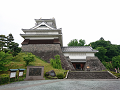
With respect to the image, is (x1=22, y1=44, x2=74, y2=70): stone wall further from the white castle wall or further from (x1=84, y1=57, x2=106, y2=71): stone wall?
(x1=84, y1=57, x2=106, y2=71): stone wall

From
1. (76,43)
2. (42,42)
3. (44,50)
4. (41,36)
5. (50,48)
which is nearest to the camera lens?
(44,50)

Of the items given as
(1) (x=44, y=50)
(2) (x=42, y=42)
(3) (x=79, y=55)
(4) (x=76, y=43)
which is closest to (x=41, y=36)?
(2) (x=42, y=42)

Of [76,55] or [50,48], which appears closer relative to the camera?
[50,48]

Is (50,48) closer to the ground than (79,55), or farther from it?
farther from it

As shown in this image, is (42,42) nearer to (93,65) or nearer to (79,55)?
(79,55)

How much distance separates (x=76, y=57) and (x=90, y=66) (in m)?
4.99

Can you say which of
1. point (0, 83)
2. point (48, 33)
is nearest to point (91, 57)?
point (48, 33)

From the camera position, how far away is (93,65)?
21.8 metres

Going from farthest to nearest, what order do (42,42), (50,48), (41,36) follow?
(41,36)
(42,42)
(50,48)

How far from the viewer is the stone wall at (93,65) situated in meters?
20.9

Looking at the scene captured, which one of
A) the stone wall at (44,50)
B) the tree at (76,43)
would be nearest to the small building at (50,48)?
the stone wall at (44,50)

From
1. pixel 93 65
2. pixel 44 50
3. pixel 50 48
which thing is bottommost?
pixel 93 65

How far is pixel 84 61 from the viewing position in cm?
2358

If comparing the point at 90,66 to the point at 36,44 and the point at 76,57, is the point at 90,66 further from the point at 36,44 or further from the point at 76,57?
the point at 36,44
